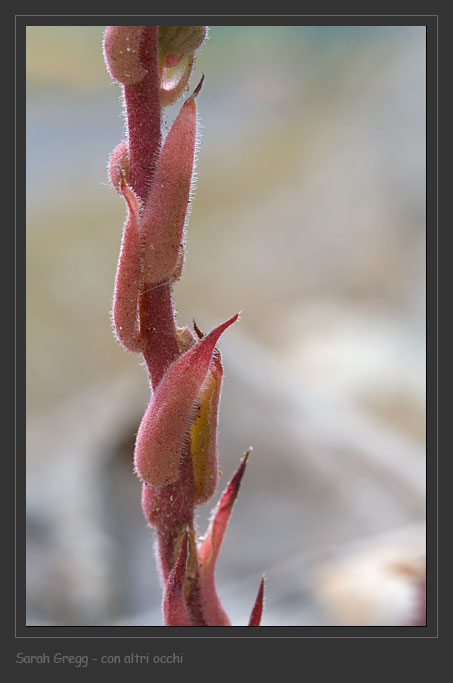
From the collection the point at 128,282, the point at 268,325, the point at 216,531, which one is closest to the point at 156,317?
the point at 128,282

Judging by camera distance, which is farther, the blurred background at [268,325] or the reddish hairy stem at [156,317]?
the blurred background at [268,325]

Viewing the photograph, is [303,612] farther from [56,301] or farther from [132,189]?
[56,301]

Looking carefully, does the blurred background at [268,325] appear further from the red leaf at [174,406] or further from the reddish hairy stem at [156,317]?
the red leaf at [174,406]

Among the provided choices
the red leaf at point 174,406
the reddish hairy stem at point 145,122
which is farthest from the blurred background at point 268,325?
the red leaf at point 174,406

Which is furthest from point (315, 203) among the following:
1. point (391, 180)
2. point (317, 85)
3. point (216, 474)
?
Result: point (216, 474)

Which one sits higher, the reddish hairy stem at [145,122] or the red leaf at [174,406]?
the reddish hairy stem at [145,122]

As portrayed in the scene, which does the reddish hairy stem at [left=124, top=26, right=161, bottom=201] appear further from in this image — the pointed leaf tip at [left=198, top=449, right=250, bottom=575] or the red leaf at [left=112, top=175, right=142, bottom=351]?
the pointed leaf tip at [left=198, top=449, right=250, bottom=575]

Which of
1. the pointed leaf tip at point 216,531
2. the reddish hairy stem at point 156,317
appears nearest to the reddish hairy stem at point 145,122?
the reddish hairy stem at point 156,317

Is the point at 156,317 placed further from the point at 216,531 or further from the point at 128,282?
the point at 216,531

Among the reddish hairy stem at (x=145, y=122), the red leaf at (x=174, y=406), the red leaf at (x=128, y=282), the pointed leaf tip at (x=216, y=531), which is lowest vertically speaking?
the pointed leaf tip at (x=216, y=531)
